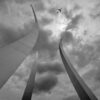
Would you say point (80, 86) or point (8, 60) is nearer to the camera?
point (8, 60)

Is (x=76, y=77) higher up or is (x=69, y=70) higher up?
(x=69, y=70)

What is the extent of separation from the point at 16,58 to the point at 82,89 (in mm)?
6842

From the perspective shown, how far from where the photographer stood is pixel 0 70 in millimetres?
8250

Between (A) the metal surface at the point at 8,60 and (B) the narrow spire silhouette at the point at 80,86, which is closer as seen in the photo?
(A) the metal surface at the point at 8,60

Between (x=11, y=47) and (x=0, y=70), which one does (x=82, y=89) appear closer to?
(x=11, y=47)

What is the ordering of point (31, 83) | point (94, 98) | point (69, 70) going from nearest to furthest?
point (94, 98) < point (69, 70) < point (31, 83)

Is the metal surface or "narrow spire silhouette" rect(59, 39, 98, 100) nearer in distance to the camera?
the metal surface

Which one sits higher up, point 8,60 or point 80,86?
point 80,86

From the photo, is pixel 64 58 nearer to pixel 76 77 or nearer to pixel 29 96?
pixel 76 77

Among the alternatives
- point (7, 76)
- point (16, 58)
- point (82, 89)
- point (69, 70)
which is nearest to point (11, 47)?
point (16, 58)

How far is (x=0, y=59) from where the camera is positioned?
28.7 feet

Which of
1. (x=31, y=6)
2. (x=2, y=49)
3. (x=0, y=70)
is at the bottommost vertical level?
(x=0, y=70)

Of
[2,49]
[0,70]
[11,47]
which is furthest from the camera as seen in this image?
[11,47]

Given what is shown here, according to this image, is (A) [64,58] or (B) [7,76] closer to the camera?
(B) [7,76]
